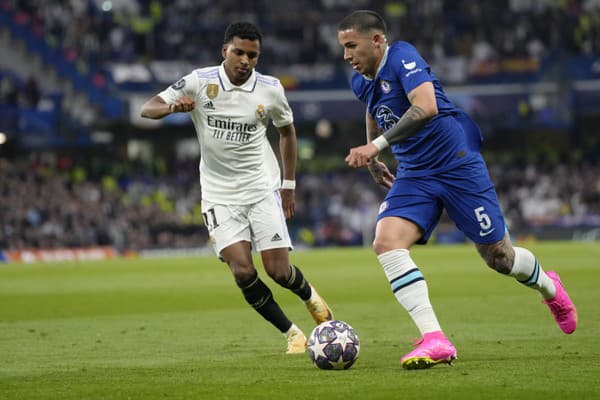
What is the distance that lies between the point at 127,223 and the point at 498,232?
27358 millimetres

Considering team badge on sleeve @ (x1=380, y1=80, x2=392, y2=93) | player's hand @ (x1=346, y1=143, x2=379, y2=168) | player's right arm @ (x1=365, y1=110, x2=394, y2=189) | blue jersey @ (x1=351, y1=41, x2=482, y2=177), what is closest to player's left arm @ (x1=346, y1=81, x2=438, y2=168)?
player's hand @ (x1=346, y1=143, x2=379, y2=168)

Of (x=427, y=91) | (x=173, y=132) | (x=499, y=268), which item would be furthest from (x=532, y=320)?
(x=173, y=132)

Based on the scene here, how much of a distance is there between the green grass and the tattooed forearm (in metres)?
1.60

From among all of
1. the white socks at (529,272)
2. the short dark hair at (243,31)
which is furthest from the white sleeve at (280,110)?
the white socks at (529,272)

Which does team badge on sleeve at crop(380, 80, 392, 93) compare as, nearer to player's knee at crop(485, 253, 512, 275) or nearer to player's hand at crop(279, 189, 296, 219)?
player's knee at crop(485, 253, 512, 275)

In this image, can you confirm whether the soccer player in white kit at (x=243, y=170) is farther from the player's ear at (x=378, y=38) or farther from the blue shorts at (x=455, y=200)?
the blue shorts at (x=455, y=200)

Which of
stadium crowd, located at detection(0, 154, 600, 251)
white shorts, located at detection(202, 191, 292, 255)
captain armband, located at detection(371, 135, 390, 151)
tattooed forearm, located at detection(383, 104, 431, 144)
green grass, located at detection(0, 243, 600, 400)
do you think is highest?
tattooed forearm, located at detection(383, 104, 431, 144)

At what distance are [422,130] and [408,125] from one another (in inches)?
21.1

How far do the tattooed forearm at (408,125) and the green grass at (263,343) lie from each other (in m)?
1.60

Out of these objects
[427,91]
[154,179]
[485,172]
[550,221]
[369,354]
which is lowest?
[550,221]

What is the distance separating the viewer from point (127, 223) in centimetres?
3425

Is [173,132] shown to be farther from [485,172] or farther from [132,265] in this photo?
[485,172]

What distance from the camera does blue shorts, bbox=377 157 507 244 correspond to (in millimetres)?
7707

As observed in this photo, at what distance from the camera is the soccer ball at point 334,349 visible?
7.38 metres
